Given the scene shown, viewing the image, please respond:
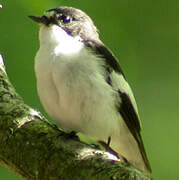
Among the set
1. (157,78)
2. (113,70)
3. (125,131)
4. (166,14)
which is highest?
(166,14)

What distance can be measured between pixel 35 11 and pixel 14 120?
3.91 ft

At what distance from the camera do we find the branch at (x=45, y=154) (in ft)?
7.08

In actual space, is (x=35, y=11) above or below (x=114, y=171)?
above

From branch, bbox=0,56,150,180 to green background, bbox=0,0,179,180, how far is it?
1214 mm

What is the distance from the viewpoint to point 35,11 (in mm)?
3537

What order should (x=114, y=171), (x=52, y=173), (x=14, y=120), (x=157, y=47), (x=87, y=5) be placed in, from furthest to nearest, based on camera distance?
(x=157, y=47) < (x=87, y=5) < (x=14, y=120) < (x=52, y=173) < (x=114, y=171)

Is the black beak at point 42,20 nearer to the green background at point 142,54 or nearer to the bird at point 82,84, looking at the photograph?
the bird at point 82,84

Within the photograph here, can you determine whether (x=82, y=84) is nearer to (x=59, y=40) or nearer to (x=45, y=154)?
(x=59, y=40)

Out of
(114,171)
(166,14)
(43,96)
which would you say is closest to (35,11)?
(43,96)

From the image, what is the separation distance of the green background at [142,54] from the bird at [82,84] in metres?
0.37

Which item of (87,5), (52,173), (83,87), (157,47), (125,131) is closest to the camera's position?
(52,173)

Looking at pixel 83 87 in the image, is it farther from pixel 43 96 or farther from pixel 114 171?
pixel 114 171

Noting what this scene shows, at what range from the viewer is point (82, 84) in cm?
320

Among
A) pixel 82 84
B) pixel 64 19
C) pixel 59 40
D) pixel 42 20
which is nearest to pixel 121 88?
pixel 82 84
